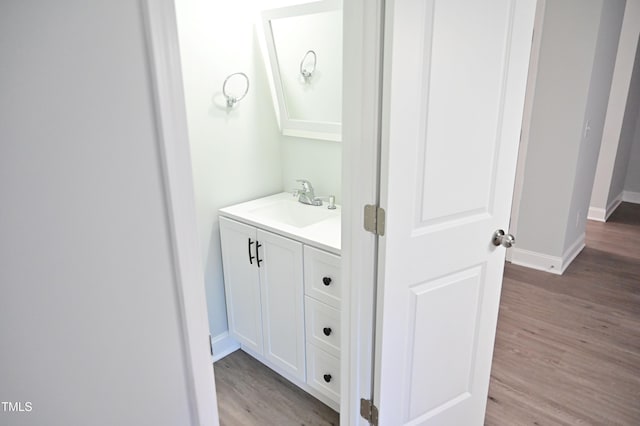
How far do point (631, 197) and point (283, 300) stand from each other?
211 inches

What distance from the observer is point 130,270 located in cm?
78

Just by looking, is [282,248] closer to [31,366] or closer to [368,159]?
[368,159]

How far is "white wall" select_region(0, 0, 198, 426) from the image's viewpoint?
625 mm

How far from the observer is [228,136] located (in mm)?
2246

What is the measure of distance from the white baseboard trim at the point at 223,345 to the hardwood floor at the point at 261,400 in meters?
0.05

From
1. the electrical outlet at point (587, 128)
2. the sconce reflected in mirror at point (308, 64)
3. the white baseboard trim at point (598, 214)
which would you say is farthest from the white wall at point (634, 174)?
the sconce reflected in mirror at point (308, 64)

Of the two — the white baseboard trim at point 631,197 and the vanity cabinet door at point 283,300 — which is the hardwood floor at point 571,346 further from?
the white baseboard trim at point 631,197

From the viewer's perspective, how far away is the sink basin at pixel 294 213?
2.27 m

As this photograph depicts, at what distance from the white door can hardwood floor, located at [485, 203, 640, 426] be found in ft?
1.93

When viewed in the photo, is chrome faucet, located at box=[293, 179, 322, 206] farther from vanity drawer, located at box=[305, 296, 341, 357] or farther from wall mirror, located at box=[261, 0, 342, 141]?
vanity drawer, located at box=[305, 296, 341, 357]

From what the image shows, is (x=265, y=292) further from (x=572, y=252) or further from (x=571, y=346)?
(x=572, y=252)

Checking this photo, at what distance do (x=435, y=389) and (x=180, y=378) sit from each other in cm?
111

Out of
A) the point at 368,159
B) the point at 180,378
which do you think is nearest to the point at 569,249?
the point at 368,159

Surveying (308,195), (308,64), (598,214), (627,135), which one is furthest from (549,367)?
(627,135)
